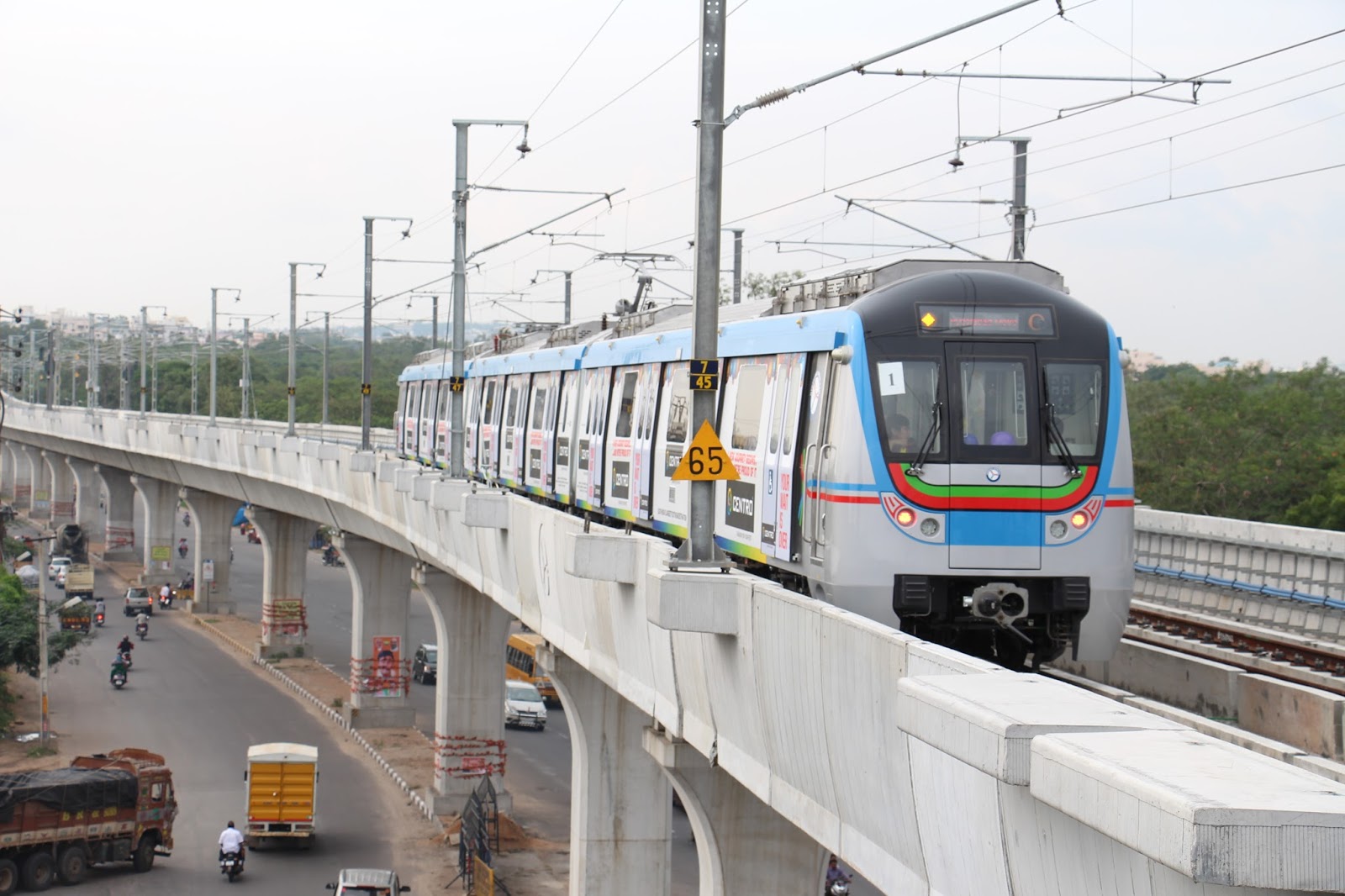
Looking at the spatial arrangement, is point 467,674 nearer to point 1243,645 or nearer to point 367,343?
point 367,343

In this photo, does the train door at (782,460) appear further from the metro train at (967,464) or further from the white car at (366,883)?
the white car at (366,883)

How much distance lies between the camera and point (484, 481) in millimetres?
31250

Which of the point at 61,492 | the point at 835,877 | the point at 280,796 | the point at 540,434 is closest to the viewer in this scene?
the point at 540,434

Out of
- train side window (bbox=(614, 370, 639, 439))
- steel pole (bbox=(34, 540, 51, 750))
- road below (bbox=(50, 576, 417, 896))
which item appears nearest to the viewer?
train side window (bbox=(614, 370, 639, 439))

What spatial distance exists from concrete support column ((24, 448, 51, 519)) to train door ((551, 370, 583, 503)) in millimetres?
103568

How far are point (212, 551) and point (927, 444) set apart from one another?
6760 centimetres

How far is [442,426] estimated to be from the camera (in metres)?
37.5

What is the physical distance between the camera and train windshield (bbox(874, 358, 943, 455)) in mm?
12234

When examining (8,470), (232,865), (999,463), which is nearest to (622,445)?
(999,463)

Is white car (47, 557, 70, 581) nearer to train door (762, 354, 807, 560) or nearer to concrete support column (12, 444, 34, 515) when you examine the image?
concrete support column (12, 444, 34, 515)

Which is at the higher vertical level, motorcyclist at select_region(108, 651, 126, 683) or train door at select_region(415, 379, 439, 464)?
train door at select_region(415, 379, 439, 464)

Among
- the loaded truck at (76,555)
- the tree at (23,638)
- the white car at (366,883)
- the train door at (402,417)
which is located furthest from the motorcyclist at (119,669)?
the white car at (366,883)

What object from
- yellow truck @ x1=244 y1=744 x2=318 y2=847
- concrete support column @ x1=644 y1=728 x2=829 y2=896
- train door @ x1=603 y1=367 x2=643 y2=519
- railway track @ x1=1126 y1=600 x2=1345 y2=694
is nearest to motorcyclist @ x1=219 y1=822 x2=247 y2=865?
yellow truck @ x1=244 y1=744 x2=318 y2=847

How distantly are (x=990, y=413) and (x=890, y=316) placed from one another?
3.60ft
